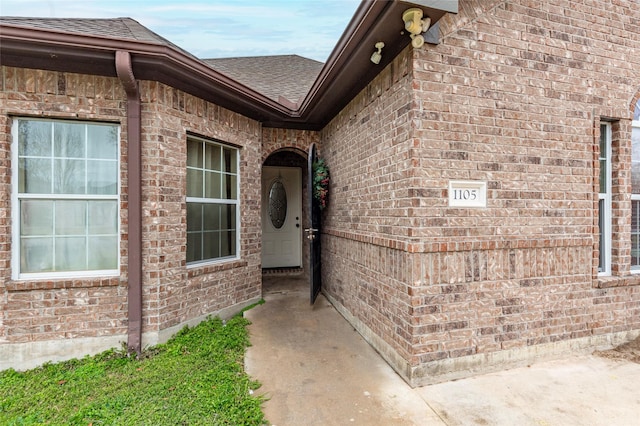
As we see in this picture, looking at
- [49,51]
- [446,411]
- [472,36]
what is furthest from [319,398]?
[49,51]

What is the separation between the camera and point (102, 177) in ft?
11.2

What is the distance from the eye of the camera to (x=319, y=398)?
8.25 ft

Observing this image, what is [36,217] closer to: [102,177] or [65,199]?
[65,199]

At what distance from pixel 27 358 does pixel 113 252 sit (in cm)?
124

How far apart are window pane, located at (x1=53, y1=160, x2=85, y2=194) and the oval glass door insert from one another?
149 inches

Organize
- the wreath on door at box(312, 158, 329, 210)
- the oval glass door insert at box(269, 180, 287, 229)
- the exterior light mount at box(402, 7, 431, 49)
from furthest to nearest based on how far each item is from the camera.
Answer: the oval glass door insert at box(269, 180, 287, 229) < the wreath on door at box(312, 158, 329, 210) < the exterior light mount at box(402, 7, 431, 49)

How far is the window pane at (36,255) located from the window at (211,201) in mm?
1332

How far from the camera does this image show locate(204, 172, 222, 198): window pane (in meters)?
4.16

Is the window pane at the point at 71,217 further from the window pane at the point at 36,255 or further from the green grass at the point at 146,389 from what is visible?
the green grass at the point at 146,389

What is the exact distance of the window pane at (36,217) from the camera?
320cm

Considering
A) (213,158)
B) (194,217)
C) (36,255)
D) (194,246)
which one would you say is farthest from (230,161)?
(36,255)

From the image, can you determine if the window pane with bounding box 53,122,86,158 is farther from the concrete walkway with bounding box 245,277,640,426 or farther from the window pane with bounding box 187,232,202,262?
the concrete walkway with bounding box 245,277,640,426

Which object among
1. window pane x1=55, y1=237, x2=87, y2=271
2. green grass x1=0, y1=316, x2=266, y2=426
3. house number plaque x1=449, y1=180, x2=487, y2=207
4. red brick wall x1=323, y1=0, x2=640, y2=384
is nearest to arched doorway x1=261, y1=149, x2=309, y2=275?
green grass x1=0, y1=316, x2=266, y2=426

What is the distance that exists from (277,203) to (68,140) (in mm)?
3971
